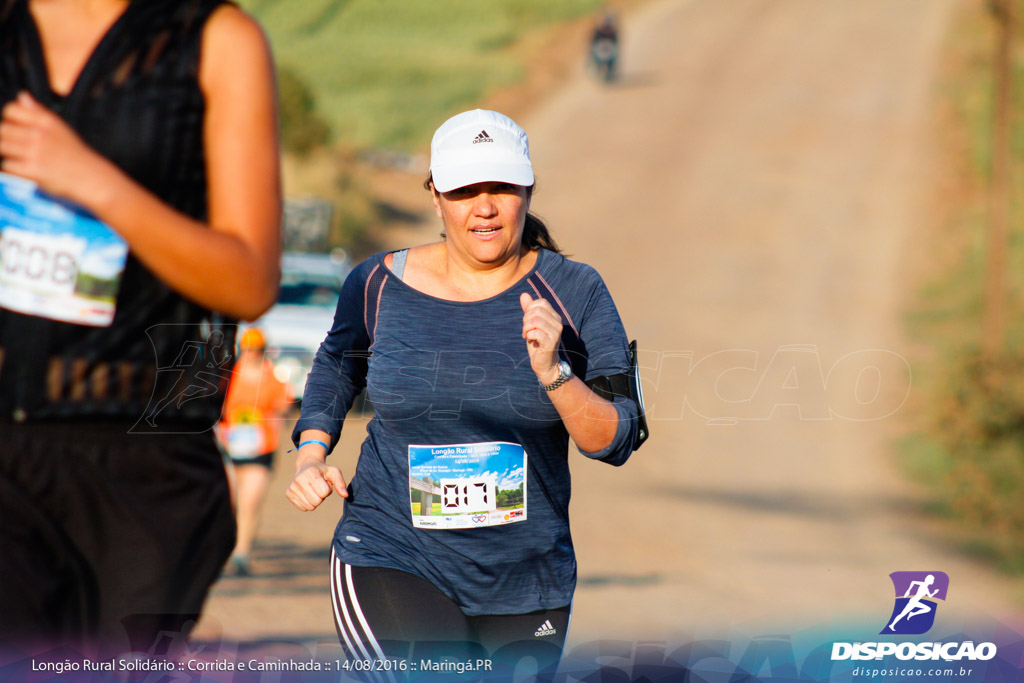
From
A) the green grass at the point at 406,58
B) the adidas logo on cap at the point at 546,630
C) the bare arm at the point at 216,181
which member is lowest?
the adidas logo on cap at the point at 546,630

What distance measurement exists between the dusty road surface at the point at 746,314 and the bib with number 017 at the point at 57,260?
131 inches

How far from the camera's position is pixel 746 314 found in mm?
24938

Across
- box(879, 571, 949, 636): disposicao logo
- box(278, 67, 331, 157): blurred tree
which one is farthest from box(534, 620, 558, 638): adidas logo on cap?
box(278, 67, 331, 157): blurred tree

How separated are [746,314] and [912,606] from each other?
20.8 meters

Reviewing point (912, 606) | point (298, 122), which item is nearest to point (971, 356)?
point (912, 606)

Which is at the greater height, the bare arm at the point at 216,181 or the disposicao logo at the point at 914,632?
the bare arm at the point at 216,181

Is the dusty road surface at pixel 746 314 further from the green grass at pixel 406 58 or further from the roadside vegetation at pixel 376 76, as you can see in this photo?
the green grass at pixel 406 58

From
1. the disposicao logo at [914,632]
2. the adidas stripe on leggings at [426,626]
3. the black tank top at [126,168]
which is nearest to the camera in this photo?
the black tank top at [126,168]

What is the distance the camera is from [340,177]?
99.1ft

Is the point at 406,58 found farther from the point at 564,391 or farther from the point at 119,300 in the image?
the point at 119,300

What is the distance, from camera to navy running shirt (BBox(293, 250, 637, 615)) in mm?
3271

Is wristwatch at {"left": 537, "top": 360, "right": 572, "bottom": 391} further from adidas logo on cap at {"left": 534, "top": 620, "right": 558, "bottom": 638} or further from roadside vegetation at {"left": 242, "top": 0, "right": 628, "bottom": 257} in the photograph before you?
roadside vegetation at {"left": 242, "top": 0, "right": 628, "bottom": 257}

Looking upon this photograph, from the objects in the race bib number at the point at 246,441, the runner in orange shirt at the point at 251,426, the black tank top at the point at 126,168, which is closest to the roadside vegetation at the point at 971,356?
the runner in orange shirt at the point at 251,426

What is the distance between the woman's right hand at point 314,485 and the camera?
127 inches
